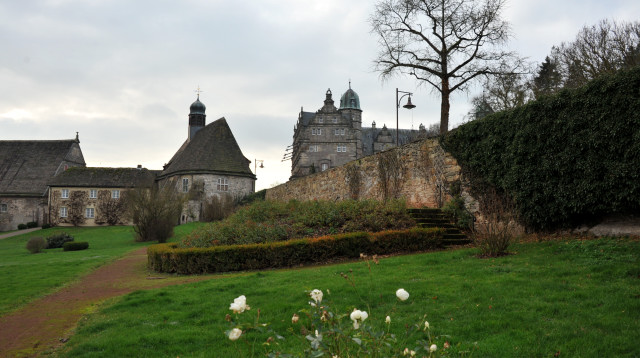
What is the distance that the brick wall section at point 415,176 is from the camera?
49.3 ft

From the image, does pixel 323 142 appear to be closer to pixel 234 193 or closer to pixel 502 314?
pixel 234 193

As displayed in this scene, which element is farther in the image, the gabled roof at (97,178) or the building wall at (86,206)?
the gabled roof at (97,178)

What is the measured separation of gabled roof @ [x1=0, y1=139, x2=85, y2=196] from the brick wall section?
134ft

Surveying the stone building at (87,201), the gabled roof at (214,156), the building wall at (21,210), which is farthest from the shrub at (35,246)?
the building wall at (21,210)

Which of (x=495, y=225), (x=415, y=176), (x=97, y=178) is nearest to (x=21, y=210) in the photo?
(x=97, y=178)

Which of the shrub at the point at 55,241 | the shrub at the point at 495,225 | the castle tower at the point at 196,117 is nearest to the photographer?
the shrub at the point at 495,225

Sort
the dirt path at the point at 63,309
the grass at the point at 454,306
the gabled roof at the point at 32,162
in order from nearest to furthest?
the grass at the point at 454,306, the dirt path at the point at 63,309, the gabled roof at the point at 32,162

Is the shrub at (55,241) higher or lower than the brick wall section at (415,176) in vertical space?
lower

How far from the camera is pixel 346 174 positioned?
2152cm

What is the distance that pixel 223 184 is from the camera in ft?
141

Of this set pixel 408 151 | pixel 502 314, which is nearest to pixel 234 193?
pixel 408 151

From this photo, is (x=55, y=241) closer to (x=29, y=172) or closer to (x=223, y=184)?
(x=223, y=184)

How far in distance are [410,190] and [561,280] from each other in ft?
34.9

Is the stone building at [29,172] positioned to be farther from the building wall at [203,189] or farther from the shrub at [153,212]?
the shrub at [153,212]
